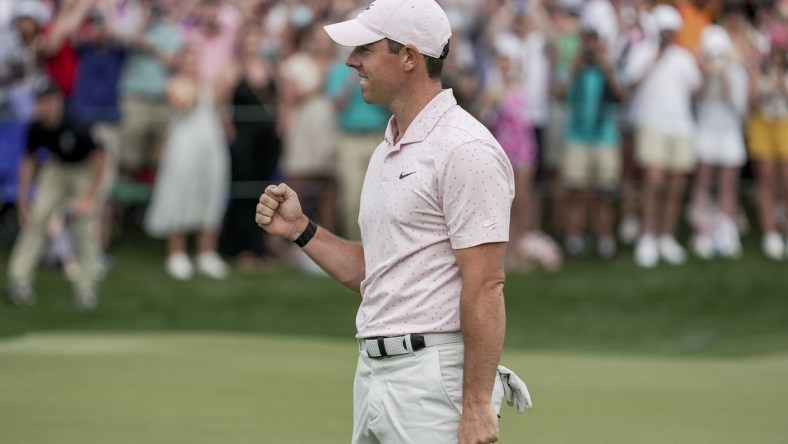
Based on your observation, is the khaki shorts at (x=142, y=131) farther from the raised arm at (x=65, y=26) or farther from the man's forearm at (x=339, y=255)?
the man's forearm at (x=339, y=255)

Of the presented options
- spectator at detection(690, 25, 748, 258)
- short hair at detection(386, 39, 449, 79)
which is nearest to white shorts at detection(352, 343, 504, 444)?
short hair at detection(386, 39, 449, 79)

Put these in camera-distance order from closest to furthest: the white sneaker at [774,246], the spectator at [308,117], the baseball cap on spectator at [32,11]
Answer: the baseball cap on spectator at [32,11] → the spectator at [308,117] → the white sneaker at [774,246]

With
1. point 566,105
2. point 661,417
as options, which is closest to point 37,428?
point 661,417

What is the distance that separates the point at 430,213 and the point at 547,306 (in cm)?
909

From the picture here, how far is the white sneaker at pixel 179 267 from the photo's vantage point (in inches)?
542

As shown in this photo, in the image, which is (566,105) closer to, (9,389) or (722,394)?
(722,394)

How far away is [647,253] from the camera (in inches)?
577

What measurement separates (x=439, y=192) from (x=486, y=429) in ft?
2.26

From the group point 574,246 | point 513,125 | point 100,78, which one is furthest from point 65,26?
point 574,246

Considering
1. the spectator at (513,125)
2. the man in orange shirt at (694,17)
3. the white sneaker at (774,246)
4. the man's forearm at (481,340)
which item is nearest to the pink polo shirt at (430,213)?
the man's forearm at (481,340)

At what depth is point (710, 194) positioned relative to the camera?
15.5 metres

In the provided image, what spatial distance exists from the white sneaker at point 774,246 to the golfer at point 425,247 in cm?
1124

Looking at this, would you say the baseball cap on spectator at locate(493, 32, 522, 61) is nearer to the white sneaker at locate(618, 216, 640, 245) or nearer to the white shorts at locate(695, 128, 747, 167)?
the white shorts at locate(695, 128, 747, 167)

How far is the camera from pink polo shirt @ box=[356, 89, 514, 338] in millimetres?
4133
